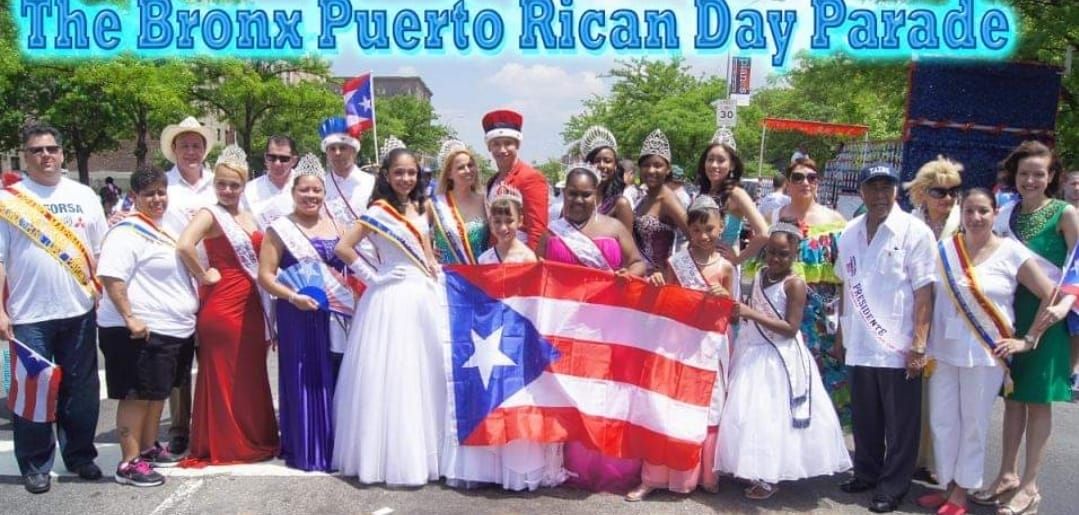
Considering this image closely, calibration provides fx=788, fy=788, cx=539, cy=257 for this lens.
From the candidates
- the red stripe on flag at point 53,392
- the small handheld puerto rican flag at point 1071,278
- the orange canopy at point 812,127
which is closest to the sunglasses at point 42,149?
the red stripe on flag at point 53,392

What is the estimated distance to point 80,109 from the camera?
24703 millimetres

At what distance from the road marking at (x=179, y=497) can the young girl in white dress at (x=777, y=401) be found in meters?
2.78

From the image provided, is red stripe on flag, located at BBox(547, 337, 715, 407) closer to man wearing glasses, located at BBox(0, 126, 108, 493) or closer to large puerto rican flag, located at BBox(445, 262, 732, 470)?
large puerto rican flag, located at BBox(445, 262, 732, 470)

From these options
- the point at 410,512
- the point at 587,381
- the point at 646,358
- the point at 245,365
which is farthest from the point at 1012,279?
the point at 245,365

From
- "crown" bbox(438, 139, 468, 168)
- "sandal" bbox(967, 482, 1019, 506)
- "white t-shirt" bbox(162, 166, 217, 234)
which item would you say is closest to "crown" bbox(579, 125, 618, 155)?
"crown" bbox(438, 139, 468, 168)

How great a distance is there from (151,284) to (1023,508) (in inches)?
186

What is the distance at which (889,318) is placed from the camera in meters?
4.02

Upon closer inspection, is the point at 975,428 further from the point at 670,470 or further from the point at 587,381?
the point at 587,381

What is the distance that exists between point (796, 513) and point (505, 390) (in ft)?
5.30

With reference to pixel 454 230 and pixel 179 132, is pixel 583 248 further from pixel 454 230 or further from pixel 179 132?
pixel 179 132

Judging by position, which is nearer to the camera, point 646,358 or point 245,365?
point 646,358

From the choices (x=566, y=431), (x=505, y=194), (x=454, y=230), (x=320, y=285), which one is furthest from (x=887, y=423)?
(x=320, y=285)

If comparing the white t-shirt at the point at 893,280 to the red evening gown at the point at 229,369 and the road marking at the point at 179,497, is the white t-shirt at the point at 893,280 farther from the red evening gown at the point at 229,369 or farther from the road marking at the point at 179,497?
the road marking at the point at 179,497

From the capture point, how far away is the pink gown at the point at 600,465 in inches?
168
